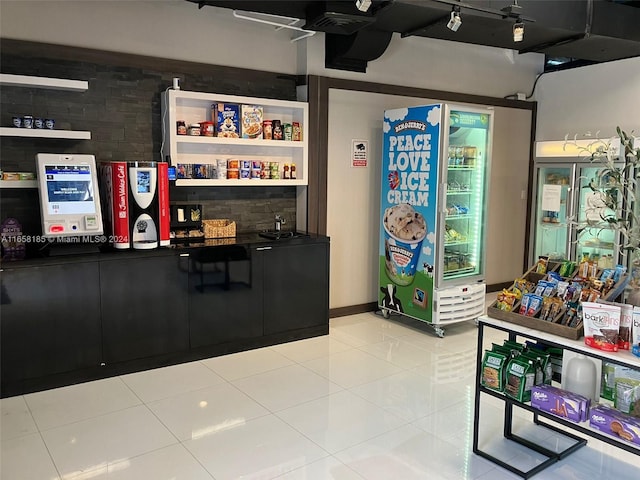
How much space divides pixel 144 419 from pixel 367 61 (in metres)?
4.01

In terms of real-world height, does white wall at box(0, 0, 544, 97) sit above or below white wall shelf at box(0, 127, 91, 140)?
above

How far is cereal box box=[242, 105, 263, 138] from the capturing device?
491 centimetres

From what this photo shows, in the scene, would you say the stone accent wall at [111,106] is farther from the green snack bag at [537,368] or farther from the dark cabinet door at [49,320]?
the green snack bag at [537,368]

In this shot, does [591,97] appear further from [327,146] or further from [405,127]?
[327,146]

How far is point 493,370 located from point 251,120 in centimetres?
311

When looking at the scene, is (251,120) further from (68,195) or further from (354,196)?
(68,195)

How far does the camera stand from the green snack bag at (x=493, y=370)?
2.99 metres

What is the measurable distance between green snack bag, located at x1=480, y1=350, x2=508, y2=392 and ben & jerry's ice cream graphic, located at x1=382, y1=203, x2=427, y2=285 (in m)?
2.32

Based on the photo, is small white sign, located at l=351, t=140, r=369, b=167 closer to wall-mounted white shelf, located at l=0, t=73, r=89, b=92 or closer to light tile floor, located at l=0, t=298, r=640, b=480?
light tile floor, located at l=0, t=298, r=640, b=480

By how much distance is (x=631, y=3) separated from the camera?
5223 millimetres

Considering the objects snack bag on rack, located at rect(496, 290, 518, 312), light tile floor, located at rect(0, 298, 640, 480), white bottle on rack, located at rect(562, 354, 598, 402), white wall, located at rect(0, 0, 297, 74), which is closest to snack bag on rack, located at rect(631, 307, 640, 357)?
white bottle on rack, located at rect(562, 354, 598, 402)

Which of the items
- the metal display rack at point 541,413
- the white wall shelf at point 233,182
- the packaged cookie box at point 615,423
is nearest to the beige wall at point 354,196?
the white wall shelf at point 233,182

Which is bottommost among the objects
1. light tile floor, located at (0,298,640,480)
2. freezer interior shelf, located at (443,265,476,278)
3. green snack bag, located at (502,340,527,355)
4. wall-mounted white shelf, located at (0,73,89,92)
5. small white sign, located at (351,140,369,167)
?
light tile floor, located at (0,298,640,480)

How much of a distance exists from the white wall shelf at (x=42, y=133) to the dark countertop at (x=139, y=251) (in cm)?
84
